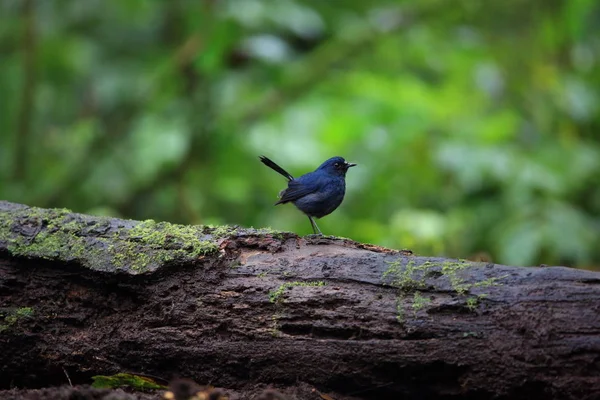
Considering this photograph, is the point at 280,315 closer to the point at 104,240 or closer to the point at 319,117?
the point at 104,240

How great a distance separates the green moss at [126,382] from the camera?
259cm

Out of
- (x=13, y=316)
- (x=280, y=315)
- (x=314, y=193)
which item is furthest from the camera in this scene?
(x=314, y=193)

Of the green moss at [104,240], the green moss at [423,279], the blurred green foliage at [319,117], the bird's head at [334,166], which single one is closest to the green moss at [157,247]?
the green moss at [104,240]

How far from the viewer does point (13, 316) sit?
2756 millimetres

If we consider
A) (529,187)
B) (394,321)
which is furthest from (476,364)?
(529,187)

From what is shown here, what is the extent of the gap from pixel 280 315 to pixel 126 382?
0.65 meters

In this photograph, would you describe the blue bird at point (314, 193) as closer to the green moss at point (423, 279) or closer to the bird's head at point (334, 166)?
the bird's head at point (334, 166)

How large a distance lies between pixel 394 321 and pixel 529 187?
3964 millimetres

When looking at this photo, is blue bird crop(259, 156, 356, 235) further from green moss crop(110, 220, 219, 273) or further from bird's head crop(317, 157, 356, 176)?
green moss crop(110, 220, 219, 273)

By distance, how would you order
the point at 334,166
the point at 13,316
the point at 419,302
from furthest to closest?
the point at 334,166 < the point at 13,316 < the point at 419,302

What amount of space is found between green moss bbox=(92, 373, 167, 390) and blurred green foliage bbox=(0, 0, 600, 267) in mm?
2383

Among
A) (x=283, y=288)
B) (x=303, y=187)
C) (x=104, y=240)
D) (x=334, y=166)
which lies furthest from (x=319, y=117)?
(x=283, y=288)

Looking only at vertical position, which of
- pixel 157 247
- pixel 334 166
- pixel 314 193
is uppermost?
pixel 334 166

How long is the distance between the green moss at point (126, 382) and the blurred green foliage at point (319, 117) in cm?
238
